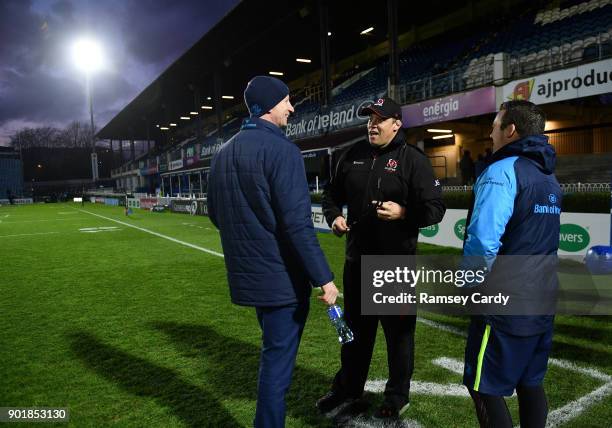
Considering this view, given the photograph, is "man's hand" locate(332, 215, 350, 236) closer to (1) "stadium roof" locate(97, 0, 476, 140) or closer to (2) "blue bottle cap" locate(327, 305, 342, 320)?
(2) "blue bottle cap" locate(327, 305, 342, 320)

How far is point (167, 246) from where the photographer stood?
12.0 m

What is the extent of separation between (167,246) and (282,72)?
26107mm

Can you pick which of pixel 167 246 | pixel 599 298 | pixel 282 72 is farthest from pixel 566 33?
pixel 282 72

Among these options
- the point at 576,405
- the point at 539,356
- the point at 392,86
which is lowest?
the point at 576,405

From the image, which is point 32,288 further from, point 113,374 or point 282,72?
point 282,72

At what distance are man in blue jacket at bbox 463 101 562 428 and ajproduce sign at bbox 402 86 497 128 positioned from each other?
39.3ft

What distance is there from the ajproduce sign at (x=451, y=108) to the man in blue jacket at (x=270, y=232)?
12.3 metres

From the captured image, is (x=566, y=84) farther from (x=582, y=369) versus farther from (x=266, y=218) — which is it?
(x=266, y=218)

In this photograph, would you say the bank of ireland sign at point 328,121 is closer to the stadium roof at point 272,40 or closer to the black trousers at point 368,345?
the stadium roof at point 272,40

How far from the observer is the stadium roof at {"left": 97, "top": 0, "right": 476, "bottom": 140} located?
2222 cm

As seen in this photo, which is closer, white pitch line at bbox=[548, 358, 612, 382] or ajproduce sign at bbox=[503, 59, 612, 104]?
white pitch line at bbox=[548, 358, 612, 382]

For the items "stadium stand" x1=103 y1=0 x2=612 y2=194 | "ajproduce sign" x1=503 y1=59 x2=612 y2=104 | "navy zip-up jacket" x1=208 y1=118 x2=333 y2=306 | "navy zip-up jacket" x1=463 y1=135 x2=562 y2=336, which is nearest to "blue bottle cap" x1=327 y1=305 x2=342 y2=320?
"navy zip-up jacket" x1=208 y1=118 x2=333 y2=306

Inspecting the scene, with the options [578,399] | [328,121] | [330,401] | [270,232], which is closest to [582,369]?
[578,399]

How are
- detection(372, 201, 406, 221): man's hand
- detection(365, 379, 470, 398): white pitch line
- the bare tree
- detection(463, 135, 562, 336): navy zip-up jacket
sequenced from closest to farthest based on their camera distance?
detection(463, 135, 562, 336): navy zip-up jacket < detection(372, 201, 406, 221): man's hand < detection(365, 379, 470, 398): white pitch line < the bare tree
